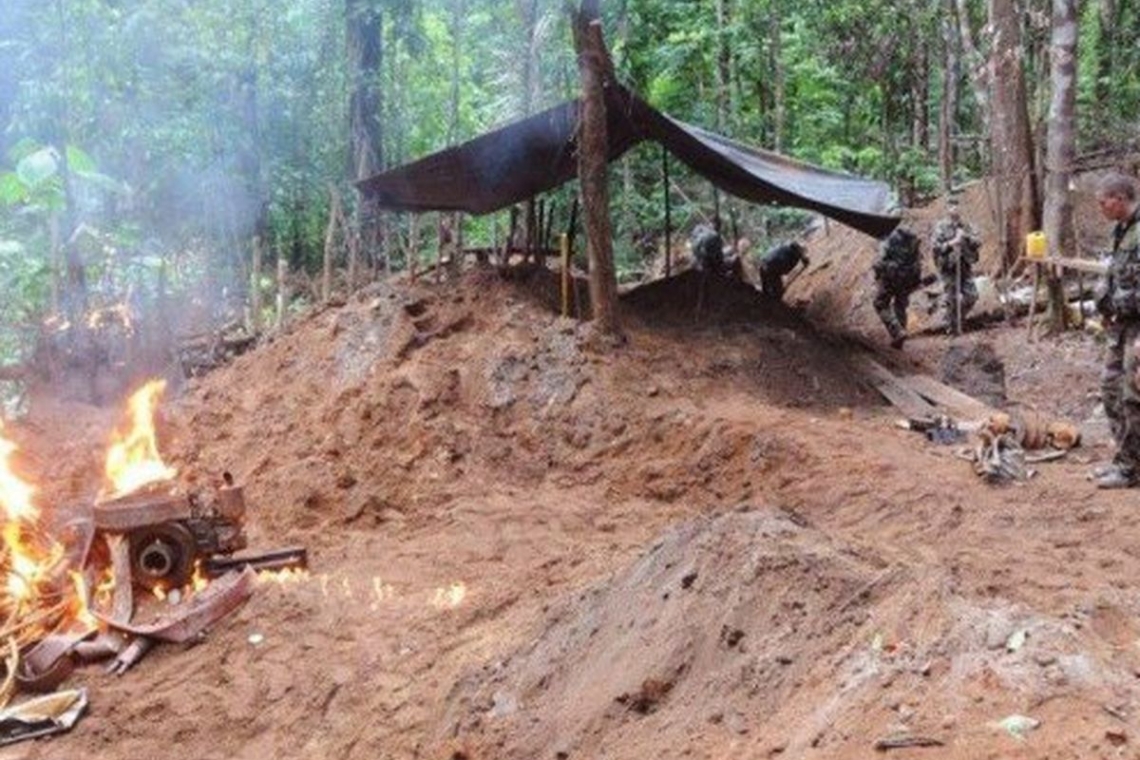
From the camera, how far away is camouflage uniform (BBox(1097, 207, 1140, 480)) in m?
6.74

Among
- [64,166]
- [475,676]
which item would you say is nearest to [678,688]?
[475,676]

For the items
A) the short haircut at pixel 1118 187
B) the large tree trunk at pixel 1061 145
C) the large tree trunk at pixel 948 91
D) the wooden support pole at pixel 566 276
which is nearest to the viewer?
the short haircut at pixel 1118 187

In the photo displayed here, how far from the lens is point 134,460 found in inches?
323

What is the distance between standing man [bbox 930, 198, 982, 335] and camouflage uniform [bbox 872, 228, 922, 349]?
0.46 meters

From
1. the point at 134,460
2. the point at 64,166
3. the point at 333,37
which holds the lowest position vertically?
the point at 134,460

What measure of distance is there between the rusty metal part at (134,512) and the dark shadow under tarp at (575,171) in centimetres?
510

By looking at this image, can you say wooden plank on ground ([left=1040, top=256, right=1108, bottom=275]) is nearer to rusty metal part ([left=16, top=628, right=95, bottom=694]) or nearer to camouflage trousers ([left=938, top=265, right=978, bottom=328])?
camouflage trousers ([left=938, top=265, right=978, bottom=328])

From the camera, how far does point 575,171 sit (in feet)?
38.8

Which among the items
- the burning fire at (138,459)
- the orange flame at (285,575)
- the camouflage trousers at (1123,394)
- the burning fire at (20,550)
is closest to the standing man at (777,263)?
the camouflage trousers at (1123,394)

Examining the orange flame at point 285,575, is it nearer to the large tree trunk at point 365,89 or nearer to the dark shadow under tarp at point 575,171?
the dark shadow under tarp at point 575,171

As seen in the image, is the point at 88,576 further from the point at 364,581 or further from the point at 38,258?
the point at 38,258

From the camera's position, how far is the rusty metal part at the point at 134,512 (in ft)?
22.4

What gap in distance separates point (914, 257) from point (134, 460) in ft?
30.7

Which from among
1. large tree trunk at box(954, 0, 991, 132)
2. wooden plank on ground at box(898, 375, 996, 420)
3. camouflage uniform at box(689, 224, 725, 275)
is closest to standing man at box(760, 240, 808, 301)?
camouflage uniform at box(689, 224, 725, 275)
